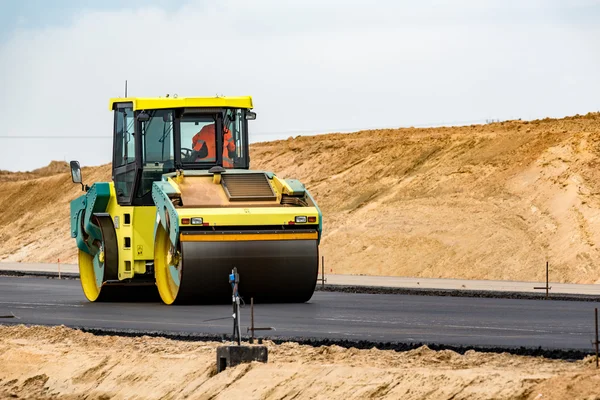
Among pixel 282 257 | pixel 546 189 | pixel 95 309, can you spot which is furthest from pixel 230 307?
pixel 546 189

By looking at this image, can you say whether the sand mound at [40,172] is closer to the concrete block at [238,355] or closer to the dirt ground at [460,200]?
the dirt ground at [460,200]

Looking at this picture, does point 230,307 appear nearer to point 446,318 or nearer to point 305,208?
point 305,208

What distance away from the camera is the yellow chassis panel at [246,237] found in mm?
22828

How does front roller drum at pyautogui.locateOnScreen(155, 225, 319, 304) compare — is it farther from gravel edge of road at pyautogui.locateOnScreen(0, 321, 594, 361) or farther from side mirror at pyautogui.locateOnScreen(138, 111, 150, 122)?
gravel edge of road at pyautogui.locateOnScreen(0, 321, 594, 361)

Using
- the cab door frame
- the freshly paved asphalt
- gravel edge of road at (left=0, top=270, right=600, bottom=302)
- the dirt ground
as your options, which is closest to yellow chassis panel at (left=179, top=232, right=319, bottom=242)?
the freshly paved asphalt

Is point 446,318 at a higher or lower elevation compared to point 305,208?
lower

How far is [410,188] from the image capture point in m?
54.2

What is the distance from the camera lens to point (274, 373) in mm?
13805

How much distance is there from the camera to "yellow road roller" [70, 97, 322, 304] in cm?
2308

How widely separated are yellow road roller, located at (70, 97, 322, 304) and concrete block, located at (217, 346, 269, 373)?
27.8 feet

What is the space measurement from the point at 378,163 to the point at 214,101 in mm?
35546

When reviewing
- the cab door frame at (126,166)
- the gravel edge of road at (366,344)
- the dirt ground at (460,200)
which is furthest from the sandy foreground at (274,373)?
the dirt ground at (460,200)

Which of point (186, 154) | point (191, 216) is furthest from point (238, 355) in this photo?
point (186, 154)

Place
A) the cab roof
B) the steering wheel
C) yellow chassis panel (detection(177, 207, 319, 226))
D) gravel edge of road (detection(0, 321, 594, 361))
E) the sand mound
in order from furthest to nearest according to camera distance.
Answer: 1. the sand mound
2. the steering wheel
3. the cab roof
4. yellow chassis panel (detection(177, 207, 319, 226))
5. gravel edge of road (detection(0, 321, 594, 361))
